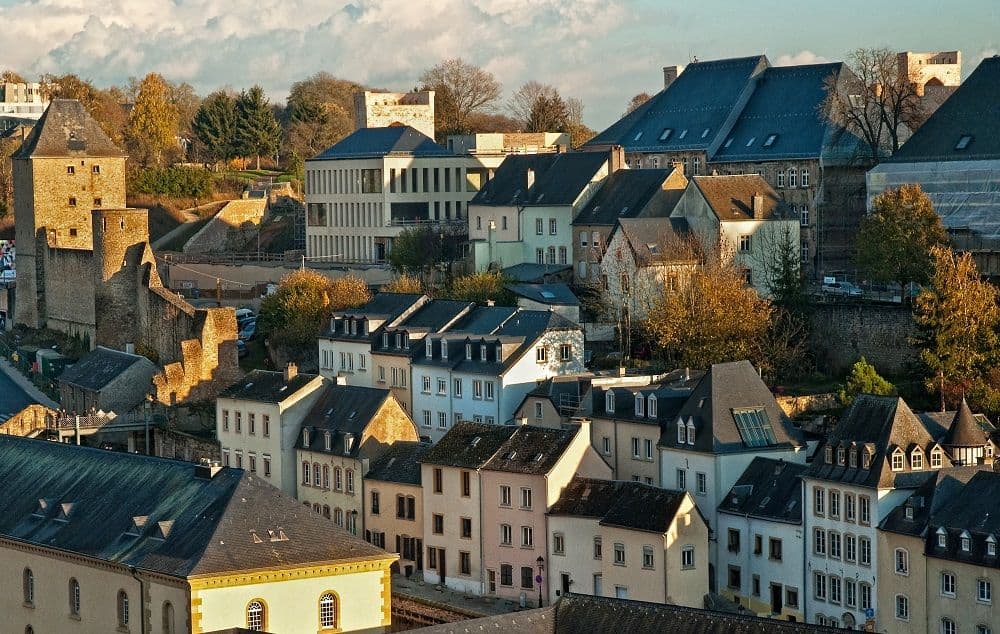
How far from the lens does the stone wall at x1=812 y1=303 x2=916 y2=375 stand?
64.8m

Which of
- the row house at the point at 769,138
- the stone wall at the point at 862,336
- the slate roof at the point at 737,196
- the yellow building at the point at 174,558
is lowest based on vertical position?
the yellow building at the point at 174,558

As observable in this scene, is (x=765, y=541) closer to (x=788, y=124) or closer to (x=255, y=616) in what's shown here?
(x=255, y=616)

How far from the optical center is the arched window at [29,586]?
49531mm

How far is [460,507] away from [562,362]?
347 inches

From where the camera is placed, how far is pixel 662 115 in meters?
85.8

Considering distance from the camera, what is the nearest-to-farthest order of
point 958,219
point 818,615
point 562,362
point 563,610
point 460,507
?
1. point 563,610
2. point 818,615
3. point 460,507
4. point 562,362
5. point 958,219

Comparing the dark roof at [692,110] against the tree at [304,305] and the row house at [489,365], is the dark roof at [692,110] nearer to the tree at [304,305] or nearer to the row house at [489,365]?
the tree at [304,305]

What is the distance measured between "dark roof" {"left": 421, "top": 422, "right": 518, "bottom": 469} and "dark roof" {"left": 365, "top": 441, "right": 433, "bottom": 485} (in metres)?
0.72

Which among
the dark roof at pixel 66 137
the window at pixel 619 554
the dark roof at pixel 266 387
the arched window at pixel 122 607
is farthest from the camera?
the dark roof at pixel 66 137

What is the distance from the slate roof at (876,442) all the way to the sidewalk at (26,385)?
3403cm

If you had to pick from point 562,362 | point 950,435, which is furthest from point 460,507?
Answer: point 950,435

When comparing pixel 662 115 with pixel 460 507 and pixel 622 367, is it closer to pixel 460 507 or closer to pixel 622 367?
pixel 622 367

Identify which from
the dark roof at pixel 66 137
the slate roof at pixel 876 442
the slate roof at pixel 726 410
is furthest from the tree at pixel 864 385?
the dark roof at pixel 66 137

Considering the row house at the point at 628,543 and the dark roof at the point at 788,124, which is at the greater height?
the dark roof at the point at 788,124
